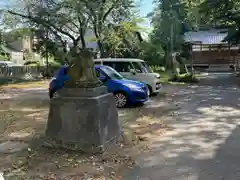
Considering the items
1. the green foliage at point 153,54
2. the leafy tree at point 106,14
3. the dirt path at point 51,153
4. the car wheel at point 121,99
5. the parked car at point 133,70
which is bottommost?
the dirt path at point 51,153

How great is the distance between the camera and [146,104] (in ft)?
39.2

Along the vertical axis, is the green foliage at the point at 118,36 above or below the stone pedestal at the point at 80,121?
above

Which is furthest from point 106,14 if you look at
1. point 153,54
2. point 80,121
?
point 80,121

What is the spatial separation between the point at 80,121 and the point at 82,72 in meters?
1.01

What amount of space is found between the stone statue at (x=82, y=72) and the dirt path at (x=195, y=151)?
174 centimetres

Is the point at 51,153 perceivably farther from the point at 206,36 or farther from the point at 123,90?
the point at 206,36

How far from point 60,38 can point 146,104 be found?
18114 mm

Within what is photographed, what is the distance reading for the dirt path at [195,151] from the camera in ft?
15.8

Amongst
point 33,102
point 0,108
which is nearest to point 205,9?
point 33,102

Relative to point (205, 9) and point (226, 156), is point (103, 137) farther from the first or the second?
point (205, 9)

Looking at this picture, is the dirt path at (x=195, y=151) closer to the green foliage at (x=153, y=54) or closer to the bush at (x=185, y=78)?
the bush at (x=185, y=78)

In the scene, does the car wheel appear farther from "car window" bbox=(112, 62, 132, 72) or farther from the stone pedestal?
the stone pedestal

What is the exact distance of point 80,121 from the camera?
19.6ft

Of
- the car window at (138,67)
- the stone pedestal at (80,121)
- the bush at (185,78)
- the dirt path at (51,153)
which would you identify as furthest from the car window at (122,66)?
the bush at (185,78)
